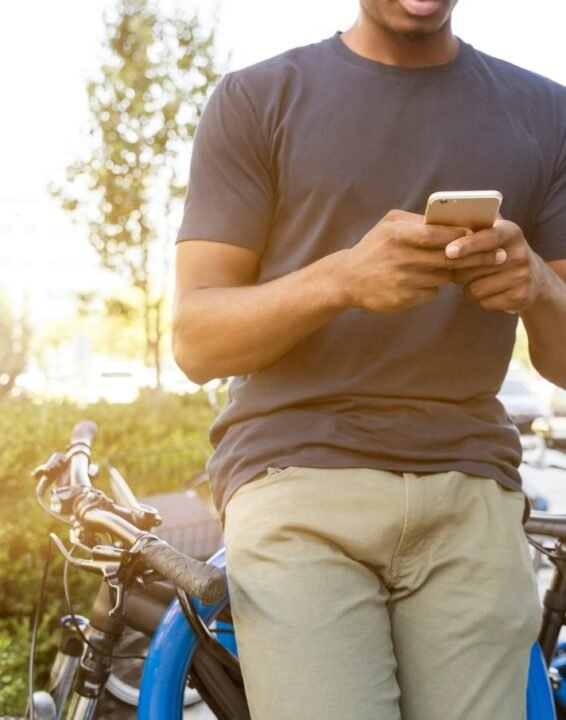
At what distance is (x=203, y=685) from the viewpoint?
1842 mm

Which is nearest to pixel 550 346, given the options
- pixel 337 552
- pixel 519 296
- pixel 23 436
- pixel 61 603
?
pixel 519 296

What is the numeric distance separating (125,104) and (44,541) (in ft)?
16.9

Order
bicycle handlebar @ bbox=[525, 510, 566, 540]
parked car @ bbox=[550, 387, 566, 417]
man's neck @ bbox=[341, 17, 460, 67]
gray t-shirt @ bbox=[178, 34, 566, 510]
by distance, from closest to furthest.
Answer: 1. gray t-shirt @ bbox=[178, 34, 566, 510]
2. man's neck @ bbox=[341, 17, 460, 67]
3. bicycle handlebar @ bbox=[525, 510, 566, 540]
4. parked car @ bbox=[550, 387, 566, 417]

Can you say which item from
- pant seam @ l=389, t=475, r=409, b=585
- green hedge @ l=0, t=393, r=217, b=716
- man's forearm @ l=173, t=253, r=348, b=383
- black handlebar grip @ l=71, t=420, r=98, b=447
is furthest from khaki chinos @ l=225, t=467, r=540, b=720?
green hedge @ l=0, t=393, r=217, b=716

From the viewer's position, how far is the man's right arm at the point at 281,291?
4.55 feet

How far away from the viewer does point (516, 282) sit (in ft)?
4.84

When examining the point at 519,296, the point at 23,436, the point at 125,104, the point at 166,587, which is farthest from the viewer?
the point at 125,104

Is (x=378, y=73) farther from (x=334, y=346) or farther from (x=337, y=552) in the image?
(x=337, y=552)

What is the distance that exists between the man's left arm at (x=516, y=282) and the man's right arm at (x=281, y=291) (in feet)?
0.10

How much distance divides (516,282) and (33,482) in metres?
3.64

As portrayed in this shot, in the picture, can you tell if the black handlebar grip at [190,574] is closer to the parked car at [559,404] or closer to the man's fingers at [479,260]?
the man's fingers at [479,260]

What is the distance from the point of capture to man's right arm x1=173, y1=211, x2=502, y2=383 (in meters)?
1.39

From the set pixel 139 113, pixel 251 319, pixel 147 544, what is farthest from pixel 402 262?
pixel 139 113

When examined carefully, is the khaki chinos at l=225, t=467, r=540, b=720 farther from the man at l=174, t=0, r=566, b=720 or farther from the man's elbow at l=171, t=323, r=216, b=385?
the man's elbow at l=171, t=323, r=216, b=385
